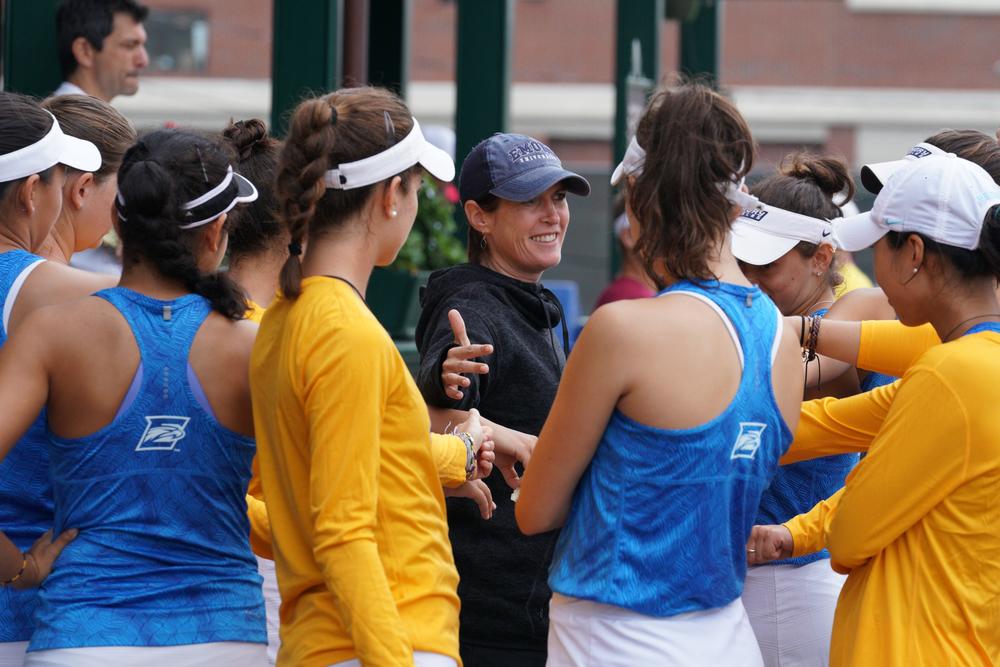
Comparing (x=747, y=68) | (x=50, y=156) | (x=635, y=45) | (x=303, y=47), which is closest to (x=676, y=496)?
(x=50, y=156)

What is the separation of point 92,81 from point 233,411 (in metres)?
3.18

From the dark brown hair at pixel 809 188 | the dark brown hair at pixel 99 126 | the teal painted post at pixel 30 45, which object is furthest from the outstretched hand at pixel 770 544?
the teal painted post at pixel 30 45

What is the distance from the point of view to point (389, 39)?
8.38m

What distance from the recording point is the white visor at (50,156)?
297 cm

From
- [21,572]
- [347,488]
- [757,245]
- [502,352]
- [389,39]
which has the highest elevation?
[389,39]

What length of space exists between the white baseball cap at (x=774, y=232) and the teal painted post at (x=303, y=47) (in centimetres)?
308

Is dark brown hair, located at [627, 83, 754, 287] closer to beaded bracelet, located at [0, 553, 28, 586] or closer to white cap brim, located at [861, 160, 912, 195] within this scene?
white cap brim, located at [861, 160, 912, 195]

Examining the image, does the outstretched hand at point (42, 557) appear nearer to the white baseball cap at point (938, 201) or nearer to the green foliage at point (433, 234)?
the white baseball cap at point (938, 201)

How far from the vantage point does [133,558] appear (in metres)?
2.57

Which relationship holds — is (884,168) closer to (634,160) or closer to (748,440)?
(634,160)

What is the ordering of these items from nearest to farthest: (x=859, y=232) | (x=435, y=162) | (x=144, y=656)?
1. (x=144, y=656)
2. (x=435, y=162)
3. (x=859, y=232)

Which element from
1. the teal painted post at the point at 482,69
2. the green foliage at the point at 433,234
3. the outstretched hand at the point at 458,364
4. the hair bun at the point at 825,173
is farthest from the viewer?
the teal painted post at the point at 482,69

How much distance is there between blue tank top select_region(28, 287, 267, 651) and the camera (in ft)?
8.34

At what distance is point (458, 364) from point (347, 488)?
0.75 meters
